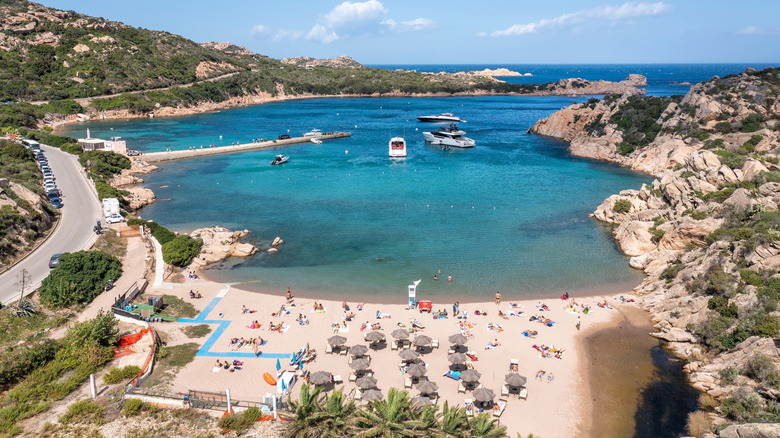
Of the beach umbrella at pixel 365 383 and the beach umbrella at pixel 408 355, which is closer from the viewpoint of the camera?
the beach umbrella at pixel 365 383

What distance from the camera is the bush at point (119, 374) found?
22203mm

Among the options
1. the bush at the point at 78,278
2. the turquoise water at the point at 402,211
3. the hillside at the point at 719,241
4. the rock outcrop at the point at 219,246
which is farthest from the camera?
the rock outcrop at the point at 219,246

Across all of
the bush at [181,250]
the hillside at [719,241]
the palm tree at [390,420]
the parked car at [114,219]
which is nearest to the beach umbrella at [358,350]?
the palm tree at [390,420]

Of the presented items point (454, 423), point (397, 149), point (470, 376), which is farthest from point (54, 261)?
point (397, 149)

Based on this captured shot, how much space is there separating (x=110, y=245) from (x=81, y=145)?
47.6 metres

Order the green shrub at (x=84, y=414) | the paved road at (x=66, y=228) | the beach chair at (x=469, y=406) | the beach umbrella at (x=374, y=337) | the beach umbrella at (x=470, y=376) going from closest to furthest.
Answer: the green shrub at (x=84, y=414)
the beach chair at (x=469, y=406)
the beach umbrella at (x=470, y=376)
the beach umbrella at (x=374, y=337)
the paved road at (x=66, y=228)

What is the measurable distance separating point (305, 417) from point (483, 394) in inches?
315

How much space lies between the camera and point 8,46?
129 meters

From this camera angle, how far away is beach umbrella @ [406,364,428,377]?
23.3 metres

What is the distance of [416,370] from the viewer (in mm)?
23484

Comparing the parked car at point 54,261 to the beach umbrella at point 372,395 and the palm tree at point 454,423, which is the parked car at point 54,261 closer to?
the beach umbrella at point 372,395

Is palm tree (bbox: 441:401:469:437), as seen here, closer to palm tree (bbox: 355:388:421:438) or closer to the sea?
palm tree (bbox: 355:388:421:438)

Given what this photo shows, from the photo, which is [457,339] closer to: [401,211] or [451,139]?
[401,211]

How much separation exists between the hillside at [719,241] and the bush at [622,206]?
0.11 m
